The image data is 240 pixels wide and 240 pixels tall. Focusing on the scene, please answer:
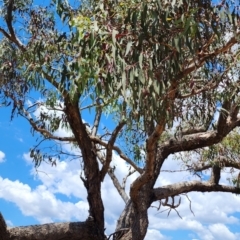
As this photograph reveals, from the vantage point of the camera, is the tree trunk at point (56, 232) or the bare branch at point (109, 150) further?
the bare branch at point (109, 150)

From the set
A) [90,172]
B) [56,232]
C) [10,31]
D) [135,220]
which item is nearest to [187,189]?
[135,220]

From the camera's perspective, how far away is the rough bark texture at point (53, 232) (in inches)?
210

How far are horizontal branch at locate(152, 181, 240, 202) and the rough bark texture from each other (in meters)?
1.09

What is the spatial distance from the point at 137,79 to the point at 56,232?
298cm

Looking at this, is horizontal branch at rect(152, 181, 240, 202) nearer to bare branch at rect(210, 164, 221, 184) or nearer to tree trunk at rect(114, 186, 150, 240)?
bare branch at rect(210, 164, 221, 184)

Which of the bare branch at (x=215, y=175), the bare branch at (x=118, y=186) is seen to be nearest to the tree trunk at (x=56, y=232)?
the bare branch at (x=118, y=186)

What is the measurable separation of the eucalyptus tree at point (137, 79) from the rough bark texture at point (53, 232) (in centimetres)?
12

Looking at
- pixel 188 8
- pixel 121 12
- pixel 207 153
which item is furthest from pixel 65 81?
pixel 207 153

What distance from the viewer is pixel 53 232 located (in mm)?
5594

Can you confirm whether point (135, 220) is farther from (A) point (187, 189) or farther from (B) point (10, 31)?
(B) point (10, 31)

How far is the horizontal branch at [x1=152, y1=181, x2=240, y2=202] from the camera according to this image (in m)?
6.73

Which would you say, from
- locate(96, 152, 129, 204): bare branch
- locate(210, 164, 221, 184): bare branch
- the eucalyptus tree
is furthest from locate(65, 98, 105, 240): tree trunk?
locate(210, 164, 221, 184): bare branch

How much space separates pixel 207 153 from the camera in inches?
321

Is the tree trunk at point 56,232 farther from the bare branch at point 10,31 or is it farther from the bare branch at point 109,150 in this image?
the bare branch at point 10,31
